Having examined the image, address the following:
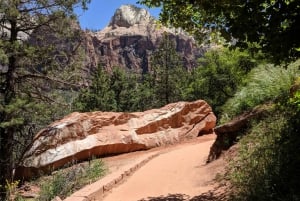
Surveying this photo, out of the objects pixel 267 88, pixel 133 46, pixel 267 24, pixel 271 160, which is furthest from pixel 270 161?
pixel 133 46

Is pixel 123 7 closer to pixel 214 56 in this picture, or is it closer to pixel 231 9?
pixel 214 56

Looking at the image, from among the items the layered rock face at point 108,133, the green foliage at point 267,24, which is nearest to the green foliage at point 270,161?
the green foliage at point 267,24

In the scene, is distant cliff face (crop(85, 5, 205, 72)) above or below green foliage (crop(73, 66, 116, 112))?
above

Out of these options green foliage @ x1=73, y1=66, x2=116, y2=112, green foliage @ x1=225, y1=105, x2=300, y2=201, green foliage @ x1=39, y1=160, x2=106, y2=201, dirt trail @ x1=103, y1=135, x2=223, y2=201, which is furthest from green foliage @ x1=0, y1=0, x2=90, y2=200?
green foliage @ x1=73, y1=66, x2=116, y2=112

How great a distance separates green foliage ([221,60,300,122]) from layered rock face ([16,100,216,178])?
6.33 meters

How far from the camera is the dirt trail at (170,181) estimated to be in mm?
7570

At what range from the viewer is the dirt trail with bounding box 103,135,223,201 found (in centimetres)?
757

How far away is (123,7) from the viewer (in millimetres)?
199625

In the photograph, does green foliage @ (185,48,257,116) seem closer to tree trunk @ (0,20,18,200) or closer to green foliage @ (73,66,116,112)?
green foliage @ (73,66,116,112)

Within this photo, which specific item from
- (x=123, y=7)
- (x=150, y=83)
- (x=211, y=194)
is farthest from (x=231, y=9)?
(x=123, y=7)

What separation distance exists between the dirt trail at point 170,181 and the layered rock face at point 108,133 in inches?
176

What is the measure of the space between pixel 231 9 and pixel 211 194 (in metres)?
3.33

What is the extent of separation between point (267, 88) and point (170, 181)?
300 cm

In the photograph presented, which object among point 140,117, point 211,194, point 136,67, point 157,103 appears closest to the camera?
point 211,194
